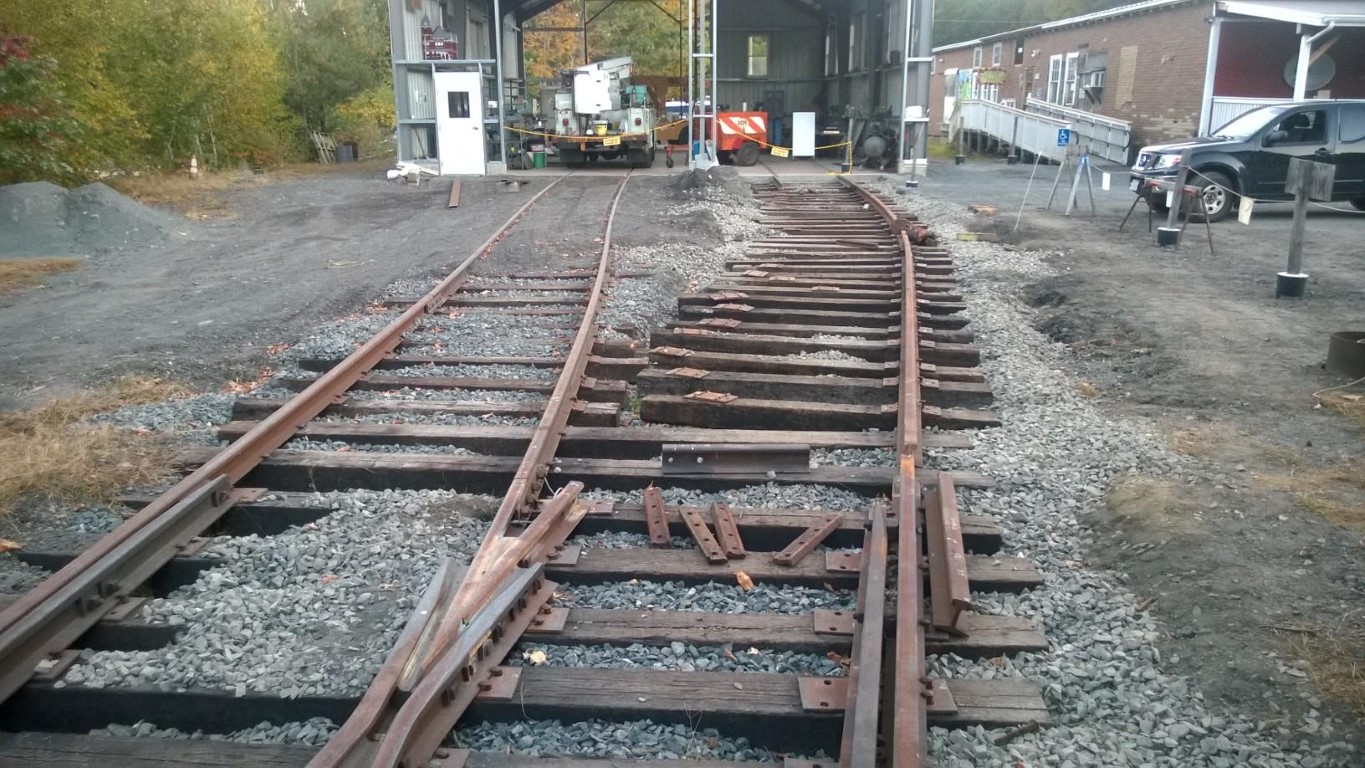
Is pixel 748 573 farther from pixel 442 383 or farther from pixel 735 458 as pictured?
pixel 442 383

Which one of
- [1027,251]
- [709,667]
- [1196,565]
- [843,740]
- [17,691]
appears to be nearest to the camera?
[843,740]

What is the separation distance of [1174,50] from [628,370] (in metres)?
25.4

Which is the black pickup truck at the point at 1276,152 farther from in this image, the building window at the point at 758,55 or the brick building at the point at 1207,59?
the building window at the point at 758,55

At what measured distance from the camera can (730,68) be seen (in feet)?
116

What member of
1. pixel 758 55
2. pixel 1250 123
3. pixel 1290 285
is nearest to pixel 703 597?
pixel 1290 285

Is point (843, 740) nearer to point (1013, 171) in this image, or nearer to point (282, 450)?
point (282, 450)

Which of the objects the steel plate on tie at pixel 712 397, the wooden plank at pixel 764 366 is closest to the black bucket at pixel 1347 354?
the wooden plank at pixel 764 366

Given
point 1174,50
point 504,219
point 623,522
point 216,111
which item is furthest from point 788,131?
point 623,522

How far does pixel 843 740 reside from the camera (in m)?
3.05

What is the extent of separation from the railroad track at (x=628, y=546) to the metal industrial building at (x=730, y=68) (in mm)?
17133

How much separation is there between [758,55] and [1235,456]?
31930 millimetres

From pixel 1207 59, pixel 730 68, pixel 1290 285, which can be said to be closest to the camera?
pixel 1290 285

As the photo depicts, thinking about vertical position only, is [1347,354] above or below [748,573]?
above

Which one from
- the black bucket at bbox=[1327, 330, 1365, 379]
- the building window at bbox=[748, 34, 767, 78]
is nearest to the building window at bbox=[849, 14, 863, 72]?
the building window at bbox=[748, 34, 767, 78]
